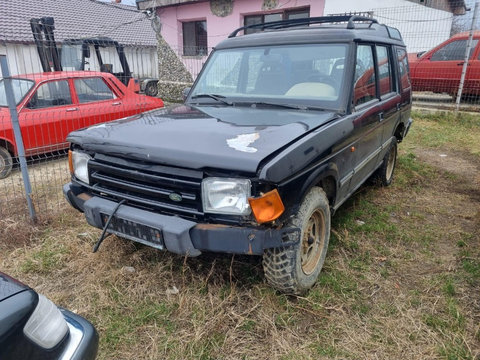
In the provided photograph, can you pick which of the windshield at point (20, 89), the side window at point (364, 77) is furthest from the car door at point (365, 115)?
the windshield at point (20, 89)

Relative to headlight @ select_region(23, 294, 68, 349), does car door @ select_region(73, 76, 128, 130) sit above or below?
above

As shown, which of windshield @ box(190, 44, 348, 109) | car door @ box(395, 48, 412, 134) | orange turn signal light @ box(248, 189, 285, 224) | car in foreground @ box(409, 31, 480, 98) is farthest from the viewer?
car in foreground @ box(409, 31, 480, 98)

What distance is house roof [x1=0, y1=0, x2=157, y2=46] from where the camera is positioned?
658 inches

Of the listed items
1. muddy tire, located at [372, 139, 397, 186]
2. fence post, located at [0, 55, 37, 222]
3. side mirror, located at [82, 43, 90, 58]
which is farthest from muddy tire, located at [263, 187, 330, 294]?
side mirror, located at [82, 43, 90, 58]

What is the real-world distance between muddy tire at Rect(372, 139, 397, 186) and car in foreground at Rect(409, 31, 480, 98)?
7088 mm

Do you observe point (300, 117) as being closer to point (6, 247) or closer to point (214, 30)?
point (6, 247)

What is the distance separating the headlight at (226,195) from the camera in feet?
6.89

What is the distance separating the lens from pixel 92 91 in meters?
6.53

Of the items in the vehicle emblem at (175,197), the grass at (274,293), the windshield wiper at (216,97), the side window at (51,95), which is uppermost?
the windshield wiper at (216,97)

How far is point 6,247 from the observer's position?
→ 11.3ft

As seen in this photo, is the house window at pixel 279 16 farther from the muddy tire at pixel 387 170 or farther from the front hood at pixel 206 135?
the front hood at pixel 206 135

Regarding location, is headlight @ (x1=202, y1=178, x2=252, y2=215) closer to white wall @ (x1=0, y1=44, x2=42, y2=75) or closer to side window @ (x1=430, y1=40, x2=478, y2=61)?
side window @ (x1=430, y1=40, x2=478, y2=61)

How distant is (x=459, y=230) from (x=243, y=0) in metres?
10.4

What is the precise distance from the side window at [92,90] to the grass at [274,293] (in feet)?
10.0
